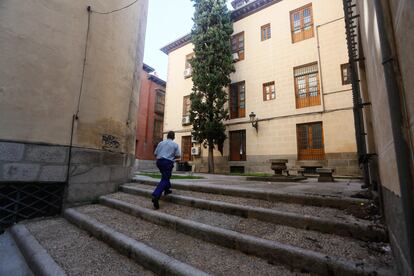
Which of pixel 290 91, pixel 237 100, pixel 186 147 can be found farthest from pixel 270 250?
pixel 186 147

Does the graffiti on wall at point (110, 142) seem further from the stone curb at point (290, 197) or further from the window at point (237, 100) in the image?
the window at point (237, 100)

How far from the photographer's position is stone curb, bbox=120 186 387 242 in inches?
87.5

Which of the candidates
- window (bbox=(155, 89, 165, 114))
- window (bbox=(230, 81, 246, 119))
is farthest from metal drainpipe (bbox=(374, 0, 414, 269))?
A: window (bbox=(155, 89, 165, 114))

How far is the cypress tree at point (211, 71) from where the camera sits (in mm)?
14023

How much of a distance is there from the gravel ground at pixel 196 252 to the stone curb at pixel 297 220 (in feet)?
2.45

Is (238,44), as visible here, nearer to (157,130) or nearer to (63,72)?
(157,130)

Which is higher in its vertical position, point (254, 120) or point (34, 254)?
point (254, 120)

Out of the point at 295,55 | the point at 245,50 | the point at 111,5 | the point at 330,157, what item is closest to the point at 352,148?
the point at 330,157

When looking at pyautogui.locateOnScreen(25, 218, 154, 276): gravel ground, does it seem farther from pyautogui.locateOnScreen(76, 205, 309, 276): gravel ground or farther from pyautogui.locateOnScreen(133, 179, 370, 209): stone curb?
pyautogui.locateOnScreen(133, 179, 370, 209): stone curb

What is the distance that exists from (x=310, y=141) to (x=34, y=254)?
12006mm

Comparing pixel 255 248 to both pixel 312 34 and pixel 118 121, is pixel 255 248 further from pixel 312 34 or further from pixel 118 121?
pixel 312 34

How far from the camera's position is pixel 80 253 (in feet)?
9.36

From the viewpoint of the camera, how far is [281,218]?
2842 mm

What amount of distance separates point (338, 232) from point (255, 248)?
0.95 m
